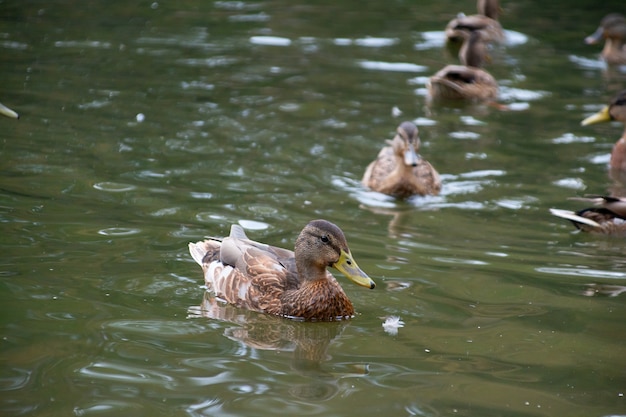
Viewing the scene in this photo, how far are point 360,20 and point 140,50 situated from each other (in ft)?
15.7

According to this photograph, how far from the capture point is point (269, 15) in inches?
761

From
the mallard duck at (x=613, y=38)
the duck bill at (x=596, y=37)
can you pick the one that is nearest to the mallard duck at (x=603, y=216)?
the mallard duck at (x=613, y=38)

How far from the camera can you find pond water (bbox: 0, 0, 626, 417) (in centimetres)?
629

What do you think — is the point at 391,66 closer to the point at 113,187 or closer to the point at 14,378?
the point at 113,187

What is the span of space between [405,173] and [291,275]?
3614 mm

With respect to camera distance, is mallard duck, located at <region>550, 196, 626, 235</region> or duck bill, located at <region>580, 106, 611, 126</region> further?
duck bill, located at <region>580, 106, 611, 126</region>

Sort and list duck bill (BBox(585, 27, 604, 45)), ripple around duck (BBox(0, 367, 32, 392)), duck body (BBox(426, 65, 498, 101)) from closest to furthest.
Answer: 1. ripple around duck (BBox(0, 367, 32, 392))
2. duck body (BBox(426, 65, 498, 101))
3. duck bill (BBox(585, 27, 604, 45))

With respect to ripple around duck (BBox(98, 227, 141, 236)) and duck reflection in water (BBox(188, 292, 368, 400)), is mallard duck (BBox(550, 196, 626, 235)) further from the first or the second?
ripple around duck (BBox(98, 227, 141, 236))

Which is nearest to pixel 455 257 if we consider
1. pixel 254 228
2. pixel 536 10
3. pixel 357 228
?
pixel 357 228

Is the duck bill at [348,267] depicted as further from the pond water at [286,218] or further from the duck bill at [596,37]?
the duck bill at [596,37]

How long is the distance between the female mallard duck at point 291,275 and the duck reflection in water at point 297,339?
0.27ft

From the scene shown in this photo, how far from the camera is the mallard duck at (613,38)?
17.6 meters

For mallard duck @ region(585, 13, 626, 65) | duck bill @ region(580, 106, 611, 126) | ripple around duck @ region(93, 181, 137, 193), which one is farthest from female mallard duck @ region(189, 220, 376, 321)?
mallard duck @ region(585, 13, 626, 65)

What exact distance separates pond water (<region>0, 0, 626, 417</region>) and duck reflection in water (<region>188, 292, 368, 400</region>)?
0.07ft
